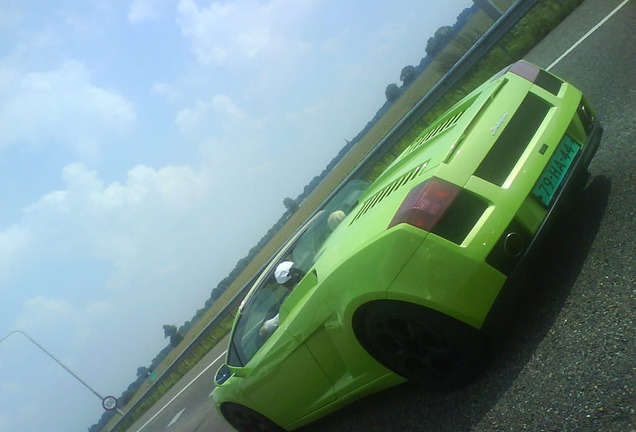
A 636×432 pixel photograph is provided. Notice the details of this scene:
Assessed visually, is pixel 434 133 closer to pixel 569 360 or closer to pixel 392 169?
pixel 392 169

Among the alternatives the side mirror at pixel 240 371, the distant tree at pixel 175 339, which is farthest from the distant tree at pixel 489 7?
the distant tree at pixel 175 339

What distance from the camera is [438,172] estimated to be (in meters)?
3.43

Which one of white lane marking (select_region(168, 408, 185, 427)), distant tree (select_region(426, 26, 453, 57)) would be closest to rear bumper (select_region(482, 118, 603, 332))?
white lane marking (select_region(168, 408, 185, 427))

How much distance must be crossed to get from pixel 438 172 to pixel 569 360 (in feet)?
4.20

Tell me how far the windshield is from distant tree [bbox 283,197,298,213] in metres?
19.5

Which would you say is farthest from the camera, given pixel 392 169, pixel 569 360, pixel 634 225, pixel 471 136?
pixel 392 169

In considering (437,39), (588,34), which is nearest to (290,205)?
(437,39)

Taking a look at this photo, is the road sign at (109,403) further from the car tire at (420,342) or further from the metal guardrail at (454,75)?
the car tire at (420,342)

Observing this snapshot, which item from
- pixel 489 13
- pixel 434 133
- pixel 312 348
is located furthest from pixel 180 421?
pixel 489 13

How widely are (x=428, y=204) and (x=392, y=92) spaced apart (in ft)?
73.5

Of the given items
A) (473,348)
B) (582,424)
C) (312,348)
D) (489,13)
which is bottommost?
(582,424)

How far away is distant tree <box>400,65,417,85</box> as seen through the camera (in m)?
23.7

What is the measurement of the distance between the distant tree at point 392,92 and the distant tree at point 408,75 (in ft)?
1.67

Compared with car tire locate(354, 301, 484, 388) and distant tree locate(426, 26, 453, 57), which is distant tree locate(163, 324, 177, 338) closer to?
distant tree locate(426, 26, 453, 57)
